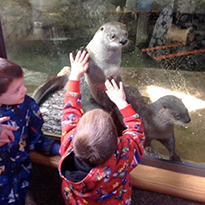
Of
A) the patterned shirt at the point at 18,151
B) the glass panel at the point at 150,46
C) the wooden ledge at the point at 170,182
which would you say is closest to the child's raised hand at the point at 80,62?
the glass panel at the point at 150,46

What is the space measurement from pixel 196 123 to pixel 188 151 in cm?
16

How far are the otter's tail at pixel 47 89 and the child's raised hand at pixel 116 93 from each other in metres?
0.41

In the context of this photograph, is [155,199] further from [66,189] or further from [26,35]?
[26,35]

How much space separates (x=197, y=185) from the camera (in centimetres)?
97

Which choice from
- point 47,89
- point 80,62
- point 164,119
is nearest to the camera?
point 80,62

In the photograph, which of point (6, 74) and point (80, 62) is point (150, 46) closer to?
point (80, 62)

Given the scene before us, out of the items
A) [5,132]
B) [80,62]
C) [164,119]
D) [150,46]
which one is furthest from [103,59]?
[5,132]

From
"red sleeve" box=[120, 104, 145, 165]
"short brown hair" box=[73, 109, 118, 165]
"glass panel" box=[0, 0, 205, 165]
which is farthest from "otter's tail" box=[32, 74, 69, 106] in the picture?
"short brown hair" box=[73, 109, 118, 165]

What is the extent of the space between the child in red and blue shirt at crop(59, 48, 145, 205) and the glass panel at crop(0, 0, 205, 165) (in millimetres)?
315

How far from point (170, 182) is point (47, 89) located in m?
0.92

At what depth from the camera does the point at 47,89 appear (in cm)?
150

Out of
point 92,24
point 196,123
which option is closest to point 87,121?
point 92,24

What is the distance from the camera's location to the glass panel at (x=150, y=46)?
45.4 inches

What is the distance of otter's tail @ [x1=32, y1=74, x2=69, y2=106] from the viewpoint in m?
1.43
